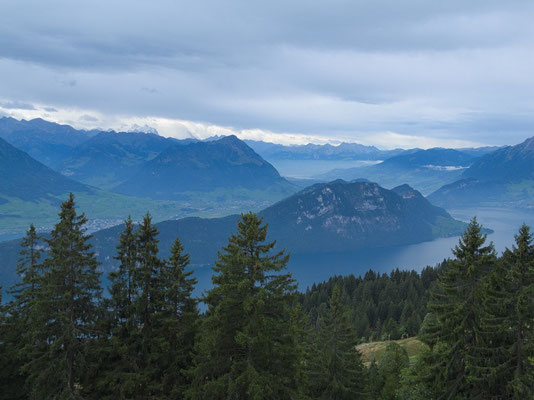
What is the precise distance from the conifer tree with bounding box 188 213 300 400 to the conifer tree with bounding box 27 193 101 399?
7982 millimetres

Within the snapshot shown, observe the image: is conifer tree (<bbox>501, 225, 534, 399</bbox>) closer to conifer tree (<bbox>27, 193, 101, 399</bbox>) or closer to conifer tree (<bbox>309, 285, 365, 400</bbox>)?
conifer tree (<bbox>309, 285, 365, 400</bbox>)

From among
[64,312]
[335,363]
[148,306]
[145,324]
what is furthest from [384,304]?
[64,312]

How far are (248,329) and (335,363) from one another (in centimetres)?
1553

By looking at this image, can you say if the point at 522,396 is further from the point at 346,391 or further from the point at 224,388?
the point at 224,388

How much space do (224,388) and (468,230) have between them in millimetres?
17026

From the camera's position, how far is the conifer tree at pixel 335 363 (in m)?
32.2

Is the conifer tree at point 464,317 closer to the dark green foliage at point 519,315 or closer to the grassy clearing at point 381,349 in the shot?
the dark green foliage at point 519,315

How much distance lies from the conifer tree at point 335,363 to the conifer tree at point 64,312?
18626 millimetres

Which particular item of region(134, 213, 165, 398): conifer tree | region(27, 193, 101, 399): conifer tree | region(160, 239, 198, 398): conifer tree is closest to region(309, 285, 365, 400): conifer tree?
region(160, 239, 198, 398): conifer tree

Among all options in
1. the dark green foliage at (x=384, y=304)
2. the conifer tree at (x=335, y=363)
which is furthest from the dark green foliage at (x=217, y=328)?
the dark green foliage at (x=384, y=304)

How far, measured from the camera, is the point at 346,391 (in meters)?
32.1

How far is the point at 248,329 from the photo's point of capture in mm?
20562

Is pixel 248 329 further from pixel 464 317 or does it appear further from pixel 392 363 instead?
pixel 392 363

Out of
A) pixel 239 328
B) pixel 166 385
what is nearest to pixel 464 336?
pixel 239 328
